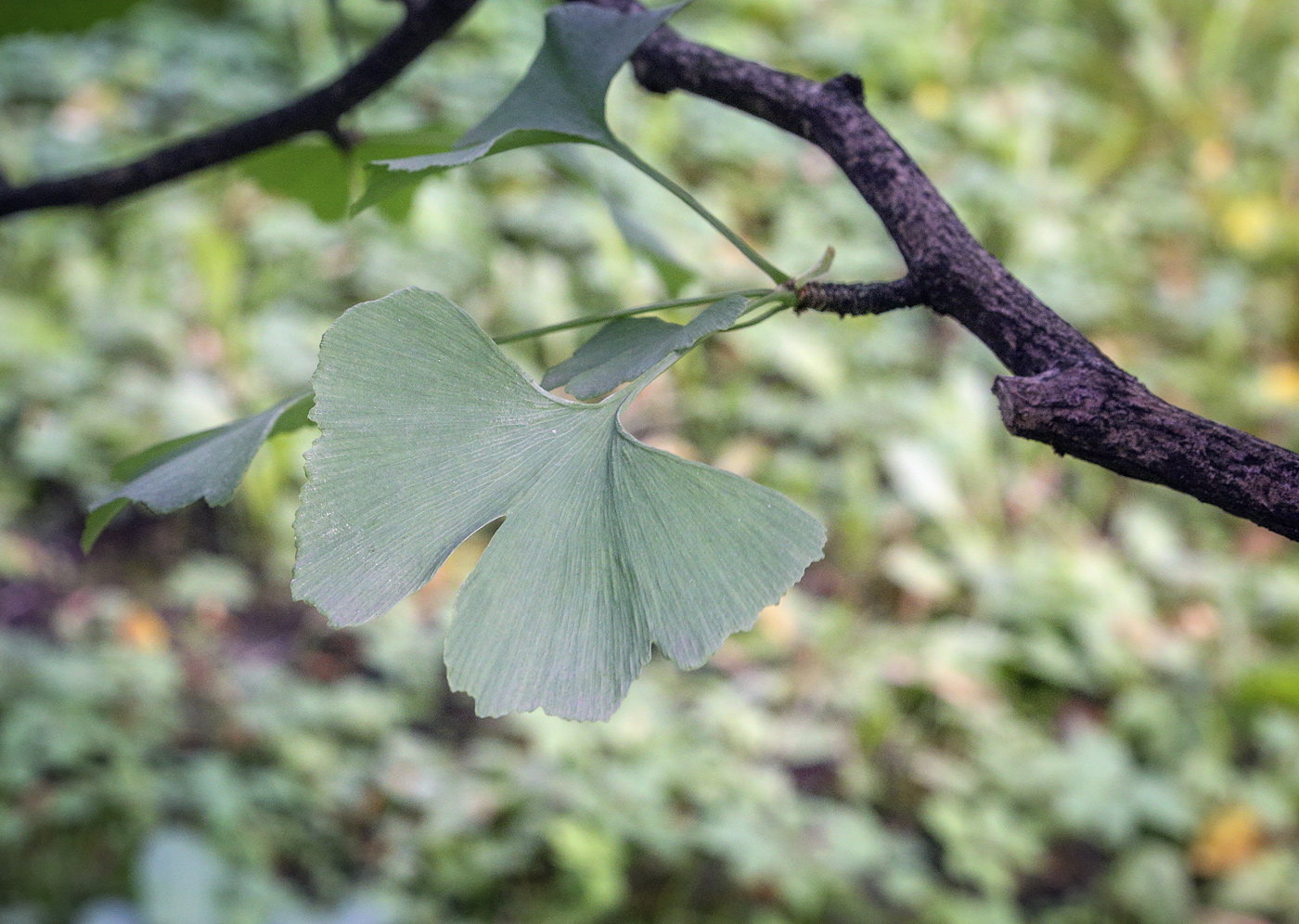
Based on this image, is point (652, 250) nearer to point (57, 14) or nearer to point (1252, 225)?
point (57, 14)

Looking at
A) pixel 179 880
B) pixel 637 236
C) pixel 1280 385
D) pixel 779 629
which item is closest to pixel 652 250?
pixel 637 236

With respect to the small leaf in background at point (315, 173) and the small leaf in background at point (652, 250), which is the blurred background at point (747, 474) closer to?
the small leaf in background at point (315, 173)

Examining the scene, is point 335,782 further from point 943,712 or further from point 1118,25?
point 1118,25

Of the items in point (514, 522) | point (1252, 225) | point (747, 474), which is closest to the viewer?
point (514, 522)

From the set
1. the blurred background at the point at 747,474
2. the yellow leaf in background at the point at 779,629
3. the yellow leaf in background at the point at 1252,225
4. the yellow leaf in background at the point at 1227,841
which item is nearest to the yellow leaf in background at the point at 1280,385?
the blurred background at the point at 747,474

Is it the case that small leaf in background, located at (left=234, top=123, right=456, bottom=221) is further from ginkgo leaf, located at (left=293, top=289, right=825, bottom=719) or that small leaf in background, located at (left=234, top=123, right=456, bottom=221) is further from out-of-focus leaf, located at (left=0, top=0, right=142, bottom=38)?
ginkgo leaf, located at (left=293, top=289, right=825, bottom=719)
